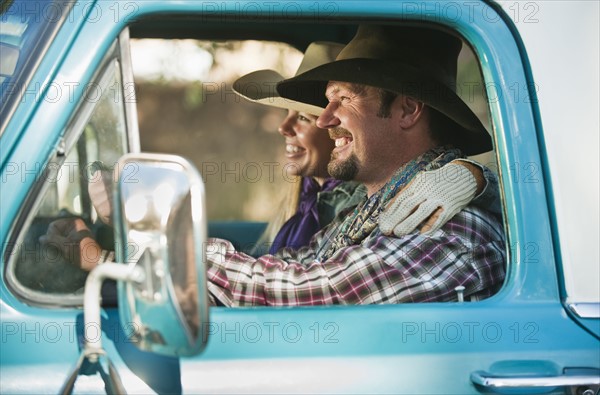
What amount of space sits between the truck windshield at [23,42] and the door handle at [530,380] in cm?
100

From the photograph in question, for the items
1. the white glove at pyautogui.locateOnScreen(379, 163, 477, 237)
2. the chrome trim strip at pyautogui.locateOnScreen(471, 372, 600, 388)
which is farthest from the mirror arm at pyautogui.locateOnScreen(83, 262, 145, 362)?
the white glove at pyautogui.locateOnScreen(379, 163, 477, 237)

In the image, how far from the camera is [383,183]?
2594 mm

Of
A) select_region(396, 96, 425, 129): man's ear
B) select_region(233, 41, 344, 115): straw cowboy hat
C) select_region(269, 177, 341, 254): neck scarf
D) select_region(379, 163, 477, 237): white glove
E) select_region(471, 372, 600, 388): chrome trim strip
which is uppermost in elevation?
select_region(233, 41, 344, 115): straw cowboy hat

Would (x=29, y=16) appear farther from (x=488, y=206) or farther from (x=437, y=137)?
(x=437, y=137)

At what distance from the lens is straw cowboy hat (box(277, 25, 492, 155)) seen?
2340 mm

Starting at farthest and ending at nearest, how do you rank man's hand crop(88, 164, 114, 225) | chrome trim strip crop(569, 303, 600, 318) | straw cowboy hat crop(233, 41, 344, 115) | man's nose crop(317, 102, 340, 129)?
1. straw cowboy hat crop(233, 41, 344, 115)
2. man's nose crop(317, 102, 340, 129)
3. man's hand crop(88, 164, 114, 225)
4. chrome trim strip crop(569, 303, 600, 318)

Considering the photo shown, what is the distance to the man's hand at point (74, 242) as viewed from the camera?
177 centimetres

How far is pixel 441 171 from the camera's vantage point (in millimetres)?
2125

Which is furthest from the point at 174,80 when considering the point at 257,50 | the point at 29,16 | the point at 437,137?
the point at 29,16

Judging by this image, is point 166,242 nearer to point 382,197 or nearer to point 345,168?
point 382,197

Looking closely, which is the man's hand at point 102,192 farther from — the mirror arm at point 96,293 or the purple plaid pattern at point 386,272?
the mirror arm at point 96,293

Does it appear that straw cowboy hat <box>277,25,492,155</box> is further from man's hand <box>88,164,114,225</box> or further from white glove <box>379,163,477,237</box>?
man's hand <box>88,164,114,225</box>

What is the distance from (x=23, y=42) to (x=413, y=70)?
44.7 inches

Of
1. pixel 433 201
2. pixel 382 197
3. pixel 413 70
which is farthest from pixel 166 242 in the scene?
pixel 413 70
